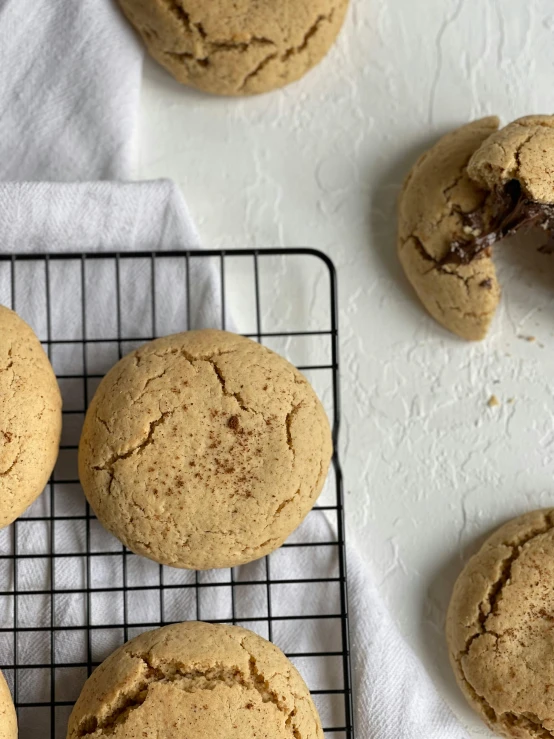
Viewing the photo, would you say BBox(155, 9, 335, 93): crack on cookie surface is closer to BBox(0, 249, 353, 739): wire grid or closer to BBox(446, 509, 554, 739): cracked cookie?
BBox(0, 249, 353, 739): wire grid

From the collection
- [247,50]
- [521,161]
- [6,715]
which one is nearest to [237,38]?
[247,50]

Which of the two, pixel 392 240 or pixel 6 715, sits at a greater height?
pixel 392 240

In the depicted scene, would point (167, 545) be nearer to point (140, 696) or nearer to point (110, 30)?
point (140, 696)

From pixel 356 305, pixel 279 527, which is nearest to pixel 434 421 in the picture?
pixel 356 305

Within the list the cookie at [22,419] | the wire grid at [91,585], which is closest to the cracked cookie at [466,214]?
the wire grid at [91,585]

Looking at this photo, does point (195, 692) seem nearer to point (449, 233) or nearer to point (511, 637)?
point (511, 637)
